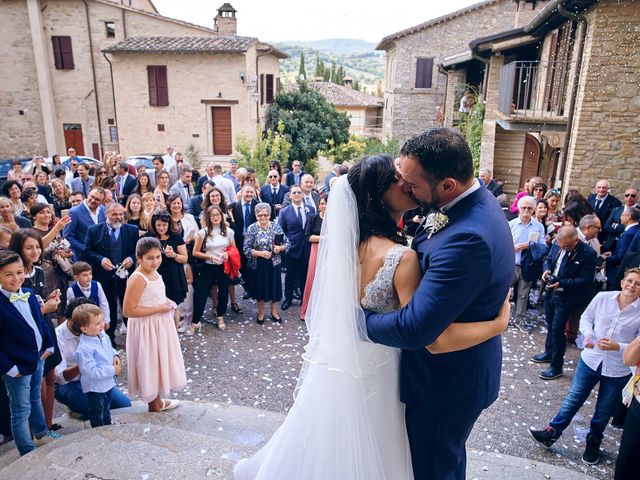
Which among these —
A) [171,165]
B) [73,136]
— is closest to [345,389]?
[171,165]

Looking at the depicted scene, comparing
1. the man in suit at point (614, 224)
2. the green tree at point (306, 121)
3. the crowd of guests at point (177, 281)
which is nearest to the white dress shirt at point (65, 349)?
the crowd of guests at point (177, 281)

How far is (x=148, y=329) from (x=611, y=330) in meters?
3.76

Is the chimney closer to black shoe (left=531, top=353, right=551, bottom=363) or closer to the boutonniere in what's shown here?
black shoe (left=531, top=353, right=551, bottom=363)

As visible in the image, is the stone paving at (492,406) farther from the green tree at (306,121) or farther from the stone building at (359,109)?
the stone building at (359,109)

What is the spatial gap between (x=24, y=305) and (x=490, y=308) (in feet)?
10.2

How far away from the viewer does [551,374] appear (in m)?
5.30

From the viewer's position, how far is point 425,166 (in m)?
2.08

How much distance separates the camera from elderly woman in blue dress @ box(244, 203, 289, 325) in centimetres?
661

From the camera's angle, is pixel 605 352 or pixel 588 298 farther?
pixel 588 298

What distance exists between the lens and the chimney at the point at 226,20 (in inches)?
893

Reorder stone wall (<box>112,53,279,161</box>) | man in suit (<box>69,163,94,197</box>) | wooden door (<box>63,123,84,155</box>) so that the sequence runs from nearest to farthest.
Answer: man in suit (<box>69,163,94,197</box>) < stone wall (<box>112,53,279,161</box>) < wooden door (<box>63,123,84,155</box>)

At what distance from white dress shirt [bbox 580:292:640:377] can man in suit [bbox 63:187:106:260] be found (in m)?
5.54

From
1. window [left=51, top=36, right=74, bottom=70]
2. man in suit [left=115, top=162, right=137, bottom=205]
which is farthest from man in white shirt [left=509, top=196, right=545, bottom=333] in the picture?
window [left=51, top=36, right=74, bottom=70]

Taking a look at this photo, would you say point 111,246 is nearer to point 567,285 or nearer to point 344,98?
point 567,285
